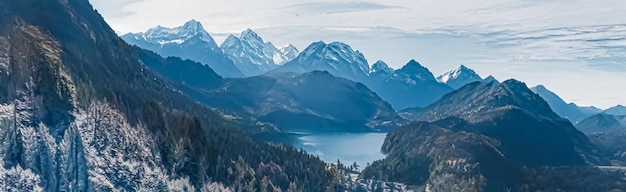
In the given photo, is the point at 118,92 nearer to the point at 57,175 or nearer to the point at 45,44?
the point at 45,44

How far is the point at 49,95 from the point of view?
531ft

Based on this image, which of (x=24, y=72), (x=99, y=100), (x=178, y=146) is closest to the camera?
(x=24, y=72)

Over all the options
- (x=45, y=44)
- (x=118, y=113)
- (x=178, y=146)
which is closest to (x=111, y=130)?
(x=118, y=113)

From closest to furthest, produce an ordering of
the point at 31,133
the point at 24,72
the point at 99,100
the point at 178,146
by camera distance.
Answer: the point at 31,133 < the point at 24,72 < the point at 99,100 < the point at 178,146

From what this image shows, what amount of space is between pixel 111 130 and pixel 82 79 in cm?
2198

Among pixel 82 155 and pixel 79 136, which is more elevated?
pixel 79 136

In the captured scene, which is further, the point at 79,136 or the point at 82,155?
the point at 79,136

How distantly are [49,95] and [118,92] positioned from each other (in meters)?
34.0

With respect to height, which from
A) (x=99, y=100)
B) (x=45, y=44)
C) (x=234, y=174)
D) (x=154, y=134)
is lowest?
(x=234, y=174)

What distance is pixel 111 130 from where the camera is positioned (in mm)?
171500

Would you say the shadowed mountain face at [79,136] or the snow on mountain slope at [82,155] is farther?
the shadowed mountain face at [79,136]

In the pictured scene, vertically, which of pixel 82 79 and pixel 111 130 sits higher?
pixel 82 79

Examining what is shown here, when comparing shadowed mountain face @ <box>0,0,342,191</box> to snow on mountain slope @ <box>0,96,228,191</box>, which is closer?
snow on mountain slope @ <box>0,96,228,191</box>

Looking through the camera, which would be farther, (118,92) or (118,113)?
(118,92)
